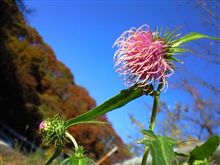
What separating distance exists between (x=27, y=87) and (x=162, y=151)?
2131cm

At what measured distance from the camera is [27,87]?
22656 millimetres

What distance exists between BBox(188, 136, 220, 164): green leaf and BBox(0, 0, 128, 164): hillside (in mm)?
18847

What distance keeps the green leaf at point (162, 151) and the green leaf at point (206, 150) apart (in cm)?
30

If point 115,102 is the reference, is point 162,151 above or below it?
below

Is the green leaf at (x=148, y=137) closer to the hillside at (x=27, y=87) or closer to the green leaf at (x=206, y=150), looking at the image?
the green leaf at (x=206, y=150)

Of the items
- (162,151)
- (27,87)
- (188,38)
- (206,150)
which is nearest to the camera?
(162,151)

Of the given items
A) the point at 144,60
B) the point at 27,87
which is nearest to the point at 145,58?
the point at 144,60

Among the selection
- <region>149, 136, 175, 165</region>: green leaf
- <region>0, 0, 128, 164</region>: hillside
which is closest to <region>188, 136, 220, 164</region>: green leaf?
<region>149, 136, 175, 165</region>: green leaf

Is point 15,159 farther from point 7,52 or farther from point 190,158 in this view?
point 7,52

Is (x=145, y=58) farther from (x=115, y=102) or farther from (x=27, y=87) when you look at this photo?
(x=27, y=87)

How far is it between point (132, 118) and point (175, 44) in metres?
12.8

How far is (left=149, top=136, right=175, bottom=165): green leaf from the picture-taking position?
66.3 inches

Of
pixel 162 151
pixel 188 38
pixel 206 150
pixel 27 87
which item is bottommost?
pixel 162 151

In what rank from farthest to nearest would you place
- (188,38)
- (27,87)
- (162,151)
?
(27,87)
(188,38)
(162,151)
